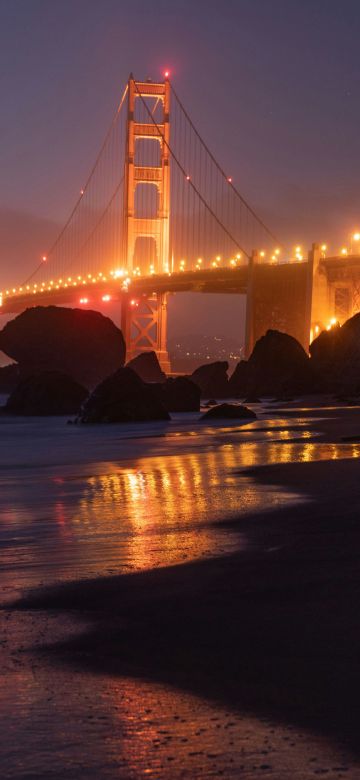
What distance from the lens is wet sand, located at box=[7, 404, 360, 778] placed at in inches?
86.8

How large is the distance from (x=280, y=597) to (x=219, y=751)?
Result: 1431 millimetres

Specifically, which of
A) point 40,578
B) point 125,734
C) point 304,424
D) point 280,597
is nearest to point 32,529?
point 40,578

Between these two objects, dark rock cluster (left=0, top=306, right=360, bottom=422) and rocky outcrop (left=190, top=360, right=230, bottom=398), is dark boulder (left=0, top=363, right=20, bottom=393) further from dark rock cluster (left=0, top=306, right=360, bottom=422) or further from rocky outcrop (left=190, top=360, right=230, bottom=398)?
rocky outcrop (left=190, top=360, right=230, bottom=398)

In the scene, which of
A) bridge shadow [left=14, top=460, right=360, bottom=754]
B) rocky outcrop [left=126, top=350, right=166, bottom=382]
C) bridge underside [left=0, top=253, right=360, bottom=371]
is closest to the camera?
bridge shadow [left=14, top=460, right=360, bottom=754]

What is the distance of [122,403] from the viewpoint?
19.6m

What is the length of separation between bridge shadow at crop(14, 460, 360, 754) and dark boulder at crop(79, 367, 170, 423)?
47.6 feet

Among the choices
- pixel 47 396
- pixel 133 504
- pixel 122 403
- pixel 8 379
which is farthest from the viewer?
pixel 8 379

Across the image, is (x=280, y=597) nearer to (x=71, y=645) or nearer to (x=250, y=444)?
(x=71, y=645)

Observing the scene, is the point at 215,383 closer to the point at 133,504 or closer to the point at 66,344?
the point at 66,344

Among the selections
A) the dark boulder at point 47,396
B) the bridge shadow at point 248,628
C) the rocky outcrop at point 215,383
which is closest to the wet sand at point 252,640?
the bridge shadow at point 248,628

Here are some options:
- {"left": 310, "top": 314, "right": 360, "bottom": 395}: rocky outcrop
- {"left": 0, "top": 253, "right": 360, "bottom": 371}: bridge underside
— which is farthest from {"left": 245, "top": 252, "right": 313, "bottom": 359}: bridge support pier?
{"left": 310, "top": 314, "right": 360, "bottom": 395}: rocky outcrop

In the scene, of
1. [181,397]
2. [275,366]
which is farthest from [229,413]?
[275,366]

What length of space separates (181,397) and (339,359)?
329 inches

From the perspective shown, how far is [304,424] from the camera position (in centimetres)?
1592
